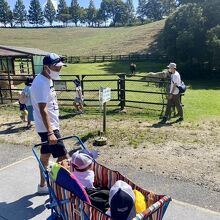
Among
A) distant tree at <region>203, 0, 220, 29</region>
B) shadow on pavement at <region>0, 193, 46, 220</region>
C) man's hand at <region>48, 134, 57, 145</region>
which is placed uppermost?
distant tree at <region>203, 0, 220, 29</region>

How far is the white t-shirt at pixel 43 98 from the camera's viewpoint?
14.5 feet

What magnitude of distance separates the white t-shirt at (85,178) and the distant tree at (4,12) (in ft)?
408

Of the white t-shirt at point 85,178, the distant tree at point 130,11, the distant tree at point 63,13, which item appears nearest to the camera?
the white t-shirt at point 85,178

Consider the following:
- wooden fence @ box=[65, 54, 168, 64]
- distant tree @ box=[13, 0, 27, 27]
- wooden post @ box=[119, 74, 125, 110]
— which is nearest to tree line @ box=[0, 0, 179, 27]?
distant tree @ box=[13, 0, 27, 27]

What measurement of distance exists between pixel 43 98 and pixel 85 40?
7818cm

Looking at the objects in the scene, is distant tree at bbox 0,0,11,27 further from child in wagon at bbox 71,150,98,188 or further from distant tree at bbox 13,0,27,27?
child in wagon at bbox 71,150,98,188

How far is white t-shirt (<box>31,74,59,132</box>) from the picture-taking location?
4.41m

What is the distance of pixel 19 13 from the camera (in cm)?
12619

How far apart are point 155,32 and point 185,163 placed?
6356 cm

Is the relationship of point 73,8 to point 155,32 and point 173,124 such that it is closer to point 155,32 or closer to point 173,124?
point 155,32

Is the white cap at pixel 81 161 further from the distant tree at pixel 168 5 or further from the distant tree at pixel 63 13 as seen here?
the distant tree at pixel 63 13

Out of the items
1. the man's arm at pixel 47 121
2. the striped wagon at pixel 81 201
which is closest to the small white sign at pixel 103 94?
the man's arm at pixel 47 121

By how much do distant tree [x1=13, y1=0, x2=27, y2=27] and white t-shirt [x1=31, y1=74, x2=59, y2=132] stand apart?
130m

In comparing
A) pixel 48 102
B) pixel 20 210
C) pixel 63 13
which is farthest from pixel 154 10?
pixel 20 210
